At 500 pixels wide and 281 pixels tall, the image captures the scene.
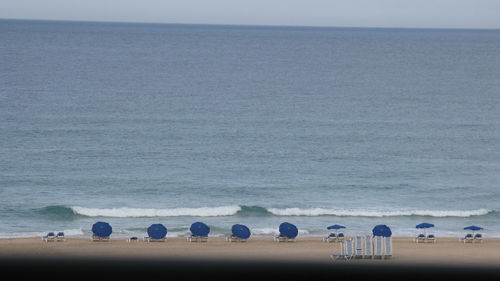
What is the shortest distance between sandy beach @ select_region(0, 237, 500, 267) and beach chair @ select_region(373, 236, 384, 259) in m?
0.39

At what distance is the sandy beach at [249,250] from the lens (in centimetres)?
2875

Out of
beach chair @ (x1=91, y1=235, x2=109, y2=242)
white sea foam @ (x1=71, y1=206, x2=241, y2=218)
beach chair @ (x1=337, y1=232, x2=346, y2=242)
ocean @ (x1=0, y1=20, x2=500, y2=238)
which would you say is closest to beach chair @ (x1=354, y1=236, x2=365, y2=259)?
beach chair @ (x1=337, y1=232, x2=346, y2=242)

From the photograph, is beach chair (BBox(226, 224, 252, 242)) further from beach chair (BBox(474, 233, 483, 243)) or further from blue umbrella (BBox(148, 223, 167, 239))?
beach chair (BBox(474, 233, 483, 243))

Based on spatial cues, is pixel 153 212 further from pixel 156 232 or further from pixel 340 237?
pixel 340 237

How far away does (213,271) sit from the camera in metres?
25.0

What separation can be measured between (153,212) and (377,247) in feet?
47.6

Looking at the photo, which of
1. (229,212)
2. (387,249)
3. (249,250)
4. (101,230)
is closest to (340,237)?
(249,250)

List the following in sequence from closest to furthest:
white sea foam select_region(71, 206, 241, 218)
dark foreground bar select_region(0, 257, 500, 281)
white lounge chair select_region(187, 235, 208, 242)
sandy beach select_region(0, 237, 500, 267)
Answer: dark foreground bar select_region(0, 257, 500, 281)
sandy beach select_region(0, 237, 500, 267)
white lounge chair select_region(187, 235, 208, 242)
white sea foam select_region(71, 206, 241, 218)

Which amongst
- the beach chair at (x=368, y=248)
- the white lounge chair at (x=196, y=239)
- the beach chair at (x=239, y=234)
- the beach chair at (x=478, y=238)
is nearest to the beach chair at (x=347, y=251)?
the beach chair at (x=368, y=248)

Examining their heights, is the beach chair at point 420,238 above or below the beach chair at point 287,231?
above

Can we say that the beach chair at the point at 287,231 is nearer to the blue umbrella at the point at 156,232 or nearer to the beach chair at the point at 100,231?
the blue umbrella at the point at 156,232

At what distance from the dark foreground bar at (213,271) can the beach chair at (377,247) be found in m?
1.59

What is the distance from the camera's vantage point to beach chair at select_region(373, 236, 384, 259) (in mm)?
28688

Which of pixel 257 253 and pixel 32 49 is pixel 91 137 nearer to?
pixel 257 253
